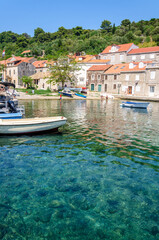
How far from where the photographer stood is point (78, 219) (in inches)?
233

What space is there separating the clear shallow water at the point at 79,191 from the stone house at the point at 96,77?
5778 centimetres

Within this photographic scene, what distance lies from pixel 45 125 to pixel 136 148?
685cm

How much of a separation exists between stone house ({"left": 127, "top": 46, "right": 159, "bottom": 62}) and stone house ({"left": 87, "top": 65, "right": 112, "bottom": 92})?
11.8 metres

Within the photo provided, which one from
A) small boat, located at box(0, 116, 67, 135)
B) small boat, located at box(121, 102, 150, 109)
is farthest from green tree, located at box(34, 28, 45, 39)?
small boat, located at box(0, 116, 67, 135)

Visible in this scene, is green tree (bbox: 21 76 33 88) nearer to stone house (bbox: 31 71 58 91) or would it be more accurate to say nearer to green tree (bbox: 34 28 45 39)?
stone house (bbox: 31 71 58 91)

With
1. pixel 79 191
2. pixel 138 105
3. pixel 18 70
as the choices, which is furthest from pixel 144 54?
pixel 79 191

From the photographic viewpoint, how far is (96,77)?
69.9 meters

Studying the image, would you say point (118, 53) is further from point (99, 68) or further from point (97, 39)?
point (97, 39)

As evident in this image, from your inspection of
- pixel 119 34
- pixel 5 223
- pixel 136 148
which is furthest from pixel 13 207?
pixel 119 34

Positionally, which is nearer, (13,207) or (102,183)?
(13,207)

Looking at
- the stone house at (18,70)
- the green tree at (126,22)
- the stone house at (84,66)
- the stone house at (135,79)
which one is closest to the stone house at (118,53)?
the stone house at (84,66)

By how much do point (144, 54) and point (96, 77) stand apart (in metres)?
19.6

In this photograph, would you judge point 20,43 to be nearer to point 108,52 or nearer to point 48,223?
point 108,52

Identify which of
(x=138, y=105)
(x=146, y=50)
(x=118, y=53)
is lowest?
(x=138, y=105)
